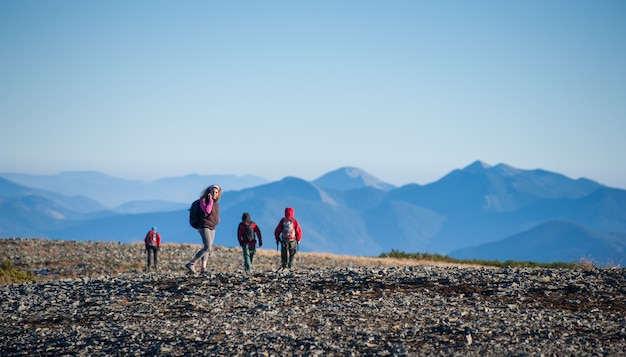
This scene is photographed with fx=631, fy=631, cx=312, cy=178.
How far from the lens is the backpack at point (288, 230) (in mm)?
22312

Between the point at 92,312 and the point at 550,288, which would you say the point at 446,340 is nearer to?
the point at 550,288

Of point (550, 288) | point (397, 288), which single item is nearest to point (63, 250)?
point (397, 288)

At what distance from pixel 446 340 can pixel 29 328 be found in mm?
8611

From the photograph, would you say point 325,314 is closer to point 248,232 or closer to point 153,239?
point 248,232

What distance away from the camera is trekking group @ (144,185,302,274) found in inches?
788

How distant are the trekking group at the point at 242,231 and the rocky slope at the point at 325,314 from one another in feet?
8.04

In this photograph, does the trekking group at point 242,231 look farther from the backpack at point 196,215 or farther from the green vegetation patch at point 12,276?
the green vegetation patch at point 12,276

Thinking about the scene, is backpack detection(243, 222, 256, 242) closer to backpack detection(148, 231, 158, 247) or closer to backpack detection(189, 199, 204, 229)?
backpack detection(189, 199, 204, 229)

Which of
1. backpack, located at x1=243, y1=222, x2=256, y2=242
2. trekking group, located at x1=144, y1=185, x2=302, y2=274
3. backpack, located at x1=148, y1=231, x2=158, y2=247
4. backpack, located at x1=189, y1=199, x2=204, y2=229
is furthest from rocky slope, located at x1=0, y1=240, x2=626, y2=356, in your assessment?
backpack, located at x1=148, y1=231, x2=158, y2=247

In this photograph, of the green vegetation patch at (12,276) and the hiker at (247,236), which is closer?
the hiker at (247,236)

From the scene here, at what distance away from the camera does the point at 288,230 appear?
22344 mm

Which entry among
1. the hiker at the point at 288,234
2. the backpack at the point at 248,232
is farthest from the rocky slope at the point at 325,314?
the hiker at the point at 288,234

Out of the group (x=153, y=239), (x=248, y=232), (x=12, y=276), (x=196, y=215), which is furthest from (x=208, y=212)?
(x=12, y=276)

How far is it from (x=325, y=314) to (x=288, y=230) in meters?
9.26
